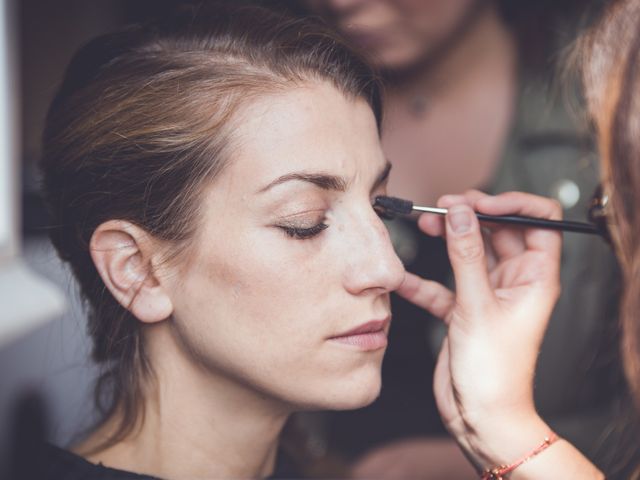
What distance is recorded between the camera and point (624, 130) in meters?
0.88

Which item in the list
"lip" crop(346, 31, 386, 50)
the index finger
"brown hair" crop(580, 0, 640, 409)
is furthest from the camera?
"lip" crop(346, 31, 386, 50)

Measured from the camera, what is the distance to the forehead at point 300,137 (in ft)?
3.19

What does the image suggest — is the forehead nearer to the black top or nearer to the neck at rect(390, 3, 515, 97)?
the black top

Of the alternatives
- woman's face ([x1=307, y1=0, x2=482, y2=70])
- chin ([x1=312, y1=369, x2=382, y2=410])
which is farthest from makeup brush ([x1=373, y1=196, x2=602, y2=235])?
woman's face ([x1=307, y1=0, x2=482, y2=70])

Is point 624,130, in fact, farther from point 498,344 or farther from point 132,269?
point 132,269

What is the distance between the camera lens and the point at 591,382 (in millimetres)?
1712

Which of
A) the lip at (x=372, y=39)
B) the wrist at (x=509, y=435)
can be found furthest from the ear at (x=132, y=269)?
the lip at (x=372, y=39)

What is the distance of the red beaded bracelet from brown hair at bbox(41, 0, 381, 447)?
1.67ft

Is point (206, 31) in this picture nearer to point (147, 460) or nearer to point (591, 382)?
point (147, 460)

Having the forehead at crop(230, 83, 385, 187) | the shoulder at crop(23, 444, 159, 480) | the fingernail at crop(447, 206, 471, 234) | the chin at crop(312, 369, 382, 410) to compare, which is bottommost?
the shoulder at crop(23, 444, 159, 480)

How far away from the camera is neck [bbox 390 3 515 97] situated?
169cm

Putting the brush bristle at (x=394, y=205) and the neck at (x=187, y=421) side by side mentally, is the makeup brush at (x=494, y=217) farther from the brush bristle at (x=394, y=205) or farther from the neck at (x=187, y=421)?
the neck at (x=187, y=421)

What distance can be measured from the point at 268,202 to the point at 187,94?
20cm

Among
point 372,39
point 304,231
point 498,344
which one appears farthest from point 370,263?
point 372,39
